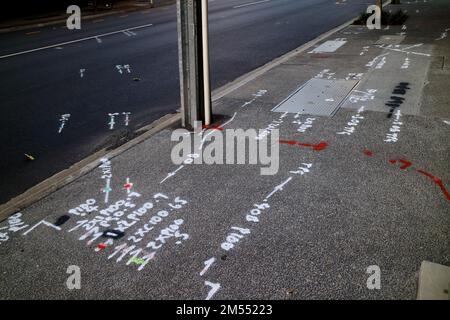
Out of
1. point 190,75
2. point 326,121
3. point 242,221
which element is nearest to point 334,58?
point 326,121

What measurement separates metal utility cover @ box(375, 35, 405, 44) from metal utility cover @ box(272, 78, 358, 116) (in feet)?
15.7

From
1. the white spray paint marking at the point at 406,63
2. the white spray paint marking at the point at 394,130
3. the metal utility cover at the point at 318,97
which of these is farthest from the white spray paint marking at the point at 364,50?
the white spray paint marking at the point at 394,130

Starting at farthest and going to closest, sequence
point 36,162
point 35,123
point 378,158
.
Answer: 1. point 35,123
2. point 36,162
3. point 378,158

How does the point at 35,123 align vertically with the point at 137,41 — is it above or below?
below

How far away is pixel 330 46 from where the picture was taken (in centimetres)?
1232

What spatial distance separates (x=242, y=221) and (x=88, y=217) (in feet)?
4.80

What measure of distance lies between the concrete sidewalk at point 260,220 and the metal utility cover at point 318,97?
268 mm

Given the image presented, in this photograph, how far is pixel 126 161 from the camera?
17.9ft

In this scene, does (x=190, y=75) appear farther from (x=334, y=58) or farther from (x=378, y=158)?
(x=334, y=58)

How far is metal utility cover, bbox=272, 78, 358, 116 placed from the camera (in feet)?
22.9

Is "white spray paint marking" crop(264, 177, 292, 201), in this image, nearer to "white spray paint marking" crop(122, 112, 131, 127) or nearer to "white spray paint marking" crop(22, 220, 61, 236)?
"white spray paint marking" crop(22, 220, 61, 236)
